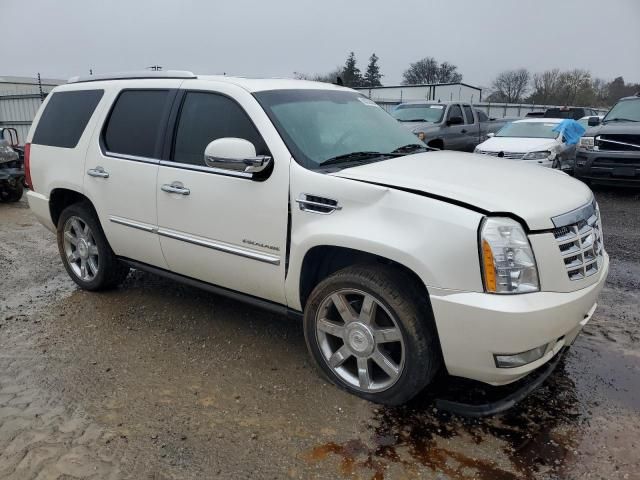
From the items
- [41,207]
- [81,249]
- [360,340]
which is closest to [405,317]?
[360,340]

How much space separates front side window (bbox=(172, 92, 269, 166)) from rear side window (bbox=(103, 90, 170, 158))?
0.75 ft

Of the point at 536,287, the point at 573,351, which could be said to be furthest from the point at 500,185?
the point at 573,351

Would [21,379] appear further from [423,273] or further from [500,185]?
[500,185]

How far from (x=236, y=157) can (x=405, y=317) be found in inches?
53.4

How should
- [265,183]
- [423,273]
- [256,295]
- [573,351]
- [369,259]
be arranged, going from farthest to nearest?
[573,351]
[256,295]
[265,183]
[369,259]
[423,273]

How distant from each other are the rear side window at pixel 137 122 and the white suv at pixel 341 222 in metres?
0.01

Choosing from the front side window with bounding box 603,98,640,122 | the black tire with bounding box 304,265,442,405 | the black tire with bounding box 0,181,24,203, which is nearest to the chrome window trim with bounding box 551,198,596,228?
the black tire with bounding box 304,265,442,405

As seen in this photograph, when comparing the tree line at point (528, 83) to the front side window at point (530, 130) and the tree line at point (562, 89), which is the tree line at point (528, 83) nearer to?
the tree line at point (562, 89)

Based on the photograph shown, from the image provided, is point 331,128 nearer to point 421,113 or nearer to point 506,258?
point 506,258

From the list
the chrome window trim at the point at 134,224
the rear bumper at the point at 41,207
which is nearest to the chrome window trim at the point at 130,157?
the chrome window trim at the point at 134,224

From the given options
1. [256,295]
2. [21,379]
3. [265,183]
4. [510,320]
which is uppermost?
[265,183]

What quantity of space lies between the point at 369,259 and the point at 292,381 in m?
0.98

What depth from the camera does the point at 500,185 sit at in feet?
9.45

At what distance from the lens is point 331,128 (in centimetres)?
360
